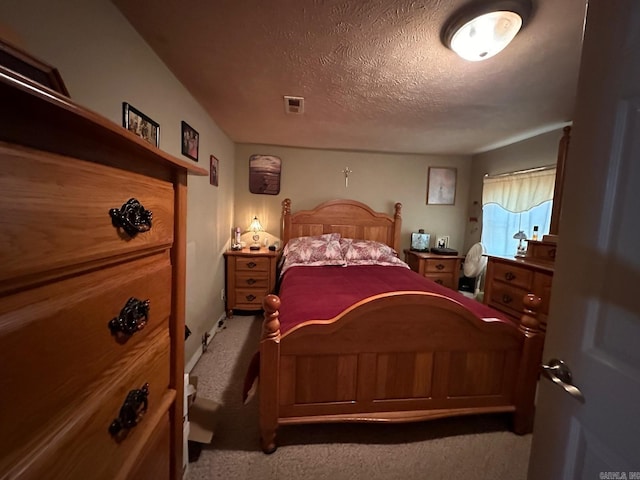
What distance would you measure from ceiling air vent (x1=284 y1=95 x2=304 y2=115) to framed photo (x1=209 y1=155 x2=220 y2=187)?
2.94 feet

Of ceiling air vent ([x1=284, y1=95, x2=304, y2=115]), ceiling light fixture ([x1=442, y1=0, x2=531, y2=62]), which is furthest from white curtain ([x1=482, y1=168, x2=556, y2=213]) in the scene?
ceiling air vent ([x1=284, y1=95, x2=304, y2=115])

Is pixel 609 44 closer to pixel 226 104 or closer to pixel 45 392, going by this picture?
pixel 45 392

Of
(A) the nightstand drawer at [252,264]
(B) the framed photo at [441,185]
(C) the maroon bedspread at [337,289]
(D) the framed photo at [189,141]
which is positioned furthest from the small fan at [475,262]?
(D) the framed photo at [189,141]

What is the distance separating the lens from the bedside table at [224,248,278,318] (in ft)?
10.2

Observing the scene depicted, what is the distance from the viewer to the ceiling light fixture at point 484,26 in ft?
3.72

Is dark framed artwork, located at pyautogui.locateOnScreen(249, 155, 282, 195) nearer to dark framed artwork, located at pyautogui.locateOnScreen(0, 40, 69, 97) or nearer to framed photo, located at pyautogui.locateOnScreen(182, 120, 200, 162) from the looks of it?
framed photo, located at pyautogui.locateOnScreen(182, 120, 200, 162)

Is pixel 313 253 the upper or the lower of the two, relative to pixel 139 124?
lower

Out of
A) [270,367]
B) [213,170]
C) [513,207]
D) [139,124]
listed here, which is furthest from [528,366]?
[213,170]

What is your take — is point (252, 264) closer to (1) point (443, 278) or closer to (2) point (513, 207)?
(1) point (443, 278)

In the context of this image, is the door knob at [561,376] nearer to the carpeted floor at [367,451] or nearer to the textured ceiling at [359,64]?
the carpeted floor at [367,451]

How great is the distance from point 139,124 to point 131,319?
1.27m

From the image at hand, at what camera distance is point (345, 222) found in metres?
3.61

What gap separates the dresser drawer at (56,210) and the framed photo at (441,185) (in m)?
3.93

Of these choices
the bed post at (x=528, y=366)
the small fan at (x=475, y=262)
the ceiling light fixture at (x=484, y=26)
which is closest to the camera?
the ceiling light fixture at (x=484, y=26)
